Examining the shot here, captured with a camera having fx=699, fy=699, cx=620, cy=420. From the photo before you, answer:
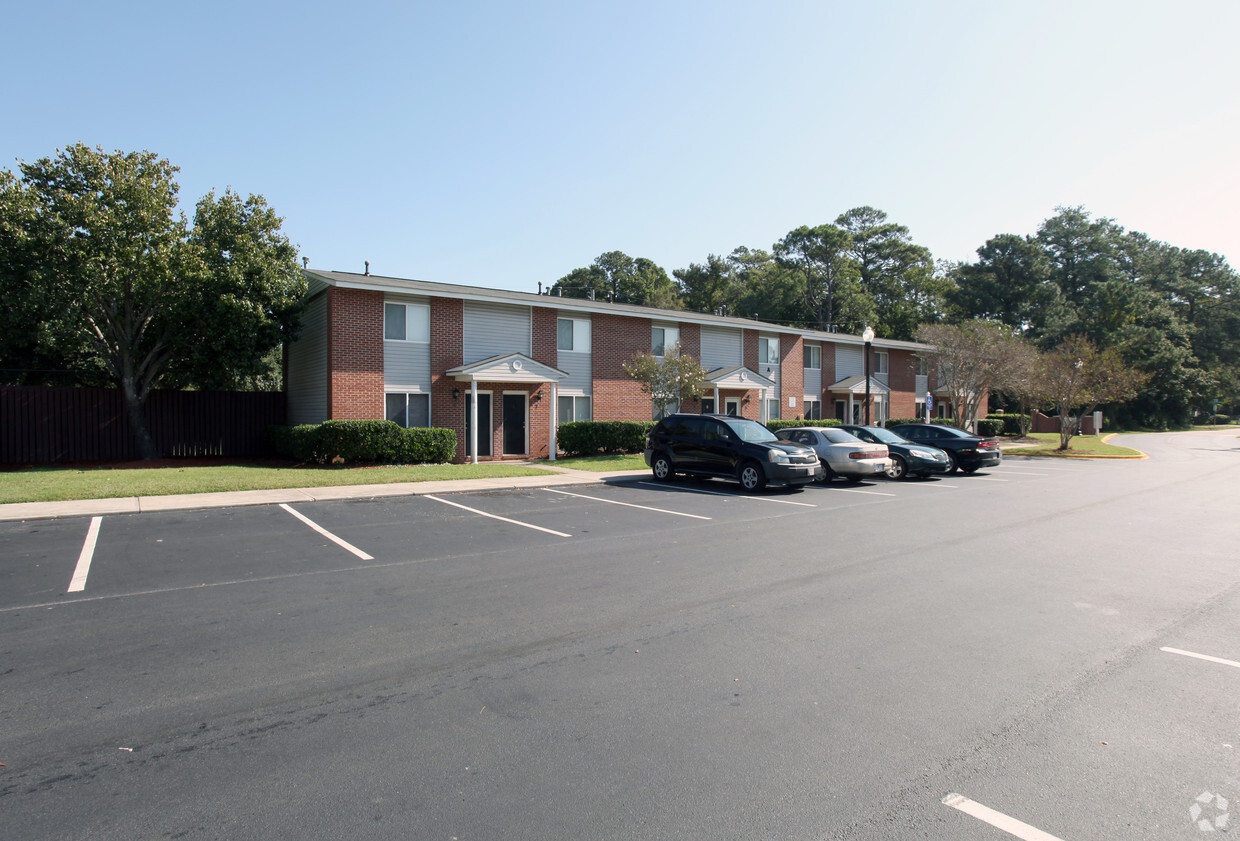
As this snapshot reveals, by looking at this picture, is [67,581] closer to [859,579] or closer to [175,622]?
[175,622]

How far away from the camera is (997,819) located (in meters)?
2.95

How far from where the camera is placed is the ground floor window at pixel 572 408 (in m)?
24.6

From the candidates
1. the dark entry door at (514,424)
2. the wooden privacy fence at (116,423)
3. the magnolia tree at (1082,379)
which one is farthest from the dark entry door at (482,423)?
the magnolia tree at (1082,379)

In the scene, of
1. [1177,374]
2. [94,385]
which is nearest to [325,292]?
[94,385]

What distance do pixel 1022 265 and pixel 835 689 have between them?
68463 millimetres

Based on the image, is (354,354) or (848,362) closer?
(354,354)

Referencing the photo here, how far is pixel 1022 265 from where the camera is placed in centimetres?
6162

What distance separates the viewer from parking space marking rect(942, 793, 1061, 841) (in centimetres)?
283

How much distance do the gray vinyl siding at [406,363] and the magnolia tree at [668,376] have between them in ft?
22.3

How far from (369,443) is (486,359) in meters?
5.09

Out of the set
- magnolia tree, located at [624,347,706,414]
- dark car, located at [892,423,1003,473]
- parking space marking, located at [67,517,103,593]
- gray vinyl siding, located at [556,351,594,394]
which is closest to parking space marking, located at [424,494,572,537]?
parking space marking, located at [67,517,103,593]

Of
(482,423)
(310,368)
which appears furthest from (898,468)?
(310,368)

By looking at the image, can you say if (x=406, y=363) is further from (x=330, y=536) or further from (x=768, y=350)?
(x=768, y=350)

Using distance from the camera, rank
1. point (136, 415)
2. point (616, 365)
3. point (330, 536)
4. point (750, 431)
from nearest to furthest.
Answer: point (330, 536), point (750, 431), point (136, 415), point (616, 365)
